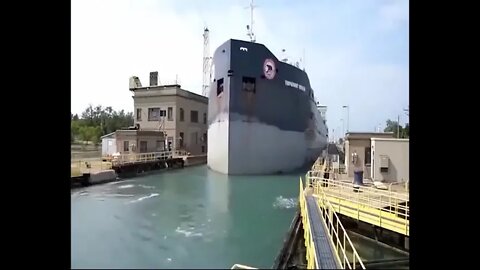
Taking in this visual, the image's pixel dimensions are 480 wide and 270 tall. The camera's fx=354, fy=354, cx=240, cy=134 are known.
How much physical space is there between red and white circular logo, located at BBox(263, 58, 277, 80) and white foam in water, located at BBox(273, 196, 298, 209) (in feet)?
16.5

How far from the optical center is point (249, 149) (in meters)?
10.9

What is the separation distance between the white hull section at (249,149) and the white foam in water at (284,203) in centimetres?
319

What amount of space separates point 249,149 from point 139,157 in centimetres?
450

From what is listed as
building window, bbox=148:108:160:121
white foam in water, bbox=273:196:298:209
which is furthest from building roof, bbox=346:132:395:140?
building window, bbox=148:108:160:121

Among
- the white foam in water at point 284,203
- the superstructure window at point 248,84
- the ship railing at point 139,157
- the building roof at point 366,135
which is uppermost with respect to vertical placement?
the superstructure window at point 248,84

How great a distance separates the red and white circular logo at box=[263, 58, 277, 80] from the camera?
11.5 metres

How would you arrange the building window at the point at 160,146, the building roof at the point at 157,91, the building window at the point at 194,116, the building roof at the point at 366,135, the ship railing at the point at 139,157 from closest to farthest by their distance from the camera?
→ the building roof at the point at 366,135 < the ship railing at the point at 139,157 < the building roof at the point at 157,91 < the building window at the point at 160,146 < the building window at the point at 194,116

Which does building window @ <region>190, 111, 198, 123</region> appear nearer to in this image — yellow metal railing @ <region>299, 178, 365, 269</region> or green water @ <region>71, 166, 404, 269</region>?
green water @ <region>71, 166, 404, 269</region>

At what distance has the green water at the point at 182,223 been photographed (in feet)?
11.7

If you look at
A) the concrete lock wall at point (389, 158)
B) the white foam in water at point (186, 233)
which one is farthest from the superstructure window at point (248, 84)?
the white foam in water at point (186, 233)

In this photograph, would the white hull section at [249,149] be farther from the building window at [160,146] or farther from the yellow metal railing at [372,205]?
the yellow metal railing at [372,205]
